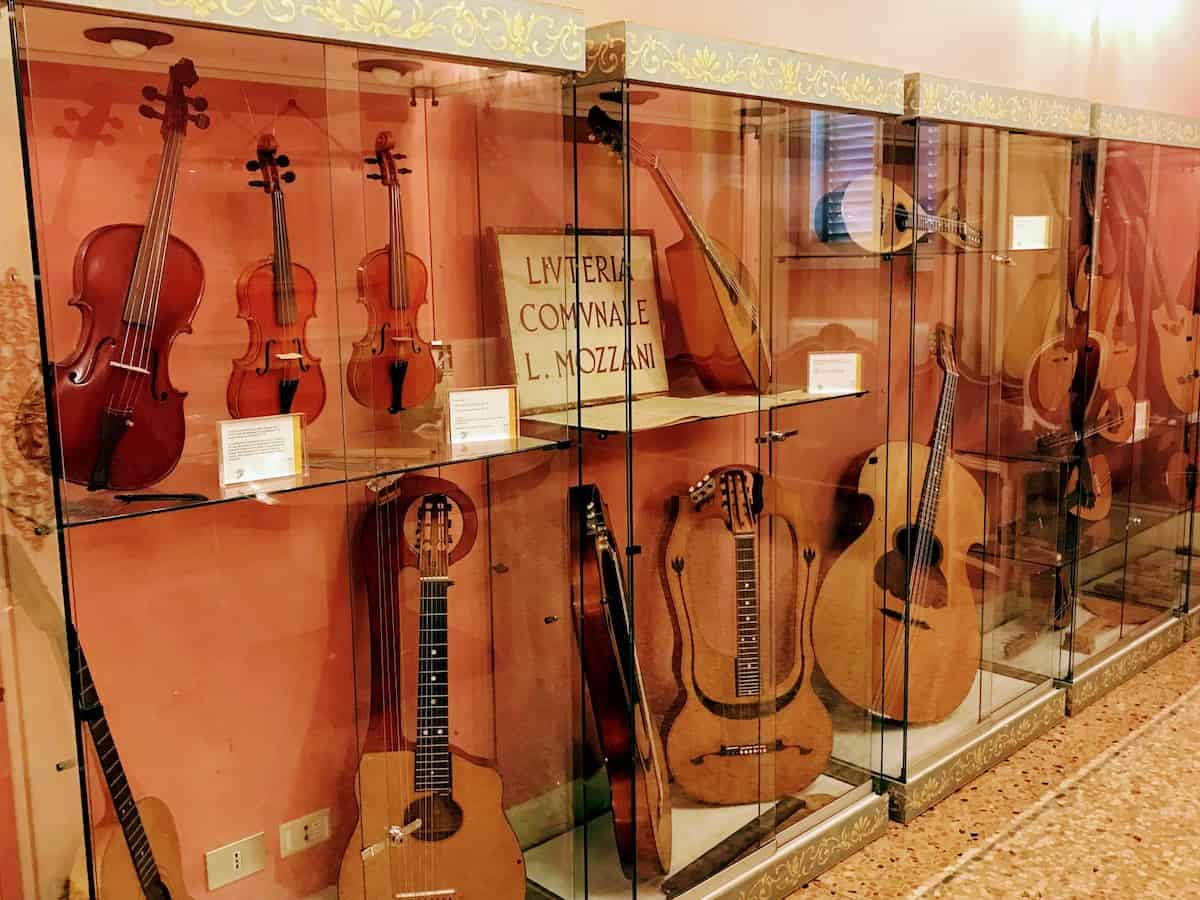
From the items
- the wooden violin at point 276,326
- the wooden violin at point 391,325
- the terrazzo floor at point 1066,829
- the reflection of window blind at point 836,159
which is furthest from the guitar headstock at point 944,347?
the wooden violin at point 276,326

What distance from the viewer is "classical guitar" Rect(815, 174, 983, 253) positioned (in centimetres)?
257

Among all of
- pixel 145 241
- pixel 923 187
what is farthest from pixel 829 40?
pixel 145 241

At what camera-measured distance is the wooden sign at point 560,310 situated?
2.00 metres

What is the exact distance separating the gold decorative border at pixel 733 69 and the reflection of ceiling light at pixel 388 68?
0.37 m

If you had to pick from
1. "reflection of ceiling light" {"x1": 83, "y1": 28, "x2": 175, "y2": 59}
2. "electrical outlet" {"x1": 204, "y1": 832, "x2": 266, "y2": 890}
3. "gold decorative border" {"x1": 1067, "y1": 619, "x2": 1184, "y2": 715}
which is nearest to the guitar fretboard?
"electrical outlet" {"x1": 204, "y1": 832, "x2": 266, "y2": 890}

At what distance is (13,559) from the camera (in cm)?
138

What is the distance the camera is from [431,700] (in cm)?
196

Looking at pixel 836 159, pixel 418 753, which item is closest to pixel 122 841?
pixel 418 753

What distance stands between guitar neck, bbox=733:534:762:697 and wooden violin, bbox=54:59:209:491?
4.43ft

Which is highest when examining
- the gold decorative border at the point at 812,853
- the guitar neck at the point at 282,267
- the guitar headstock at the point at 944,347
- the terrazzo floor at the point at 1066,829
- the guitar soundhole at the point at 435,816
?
the guitar neck at the point at 282,267

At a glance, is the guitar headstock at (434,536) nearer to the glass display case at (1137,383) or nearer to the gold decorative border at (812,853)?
the gold decorative border at (812,853)

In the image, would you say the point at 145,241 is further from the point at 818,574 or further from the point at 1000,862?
the point at 1000,862

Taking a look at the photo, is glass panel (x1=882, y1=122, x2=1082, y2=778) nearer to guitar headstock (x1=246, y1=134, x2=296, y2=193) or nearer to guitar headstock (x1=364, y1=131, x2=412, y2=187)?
guitar headstock (x1=364, y1=131, x2=412, y2=187)

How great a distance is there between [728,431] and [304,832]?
47.5 inches
